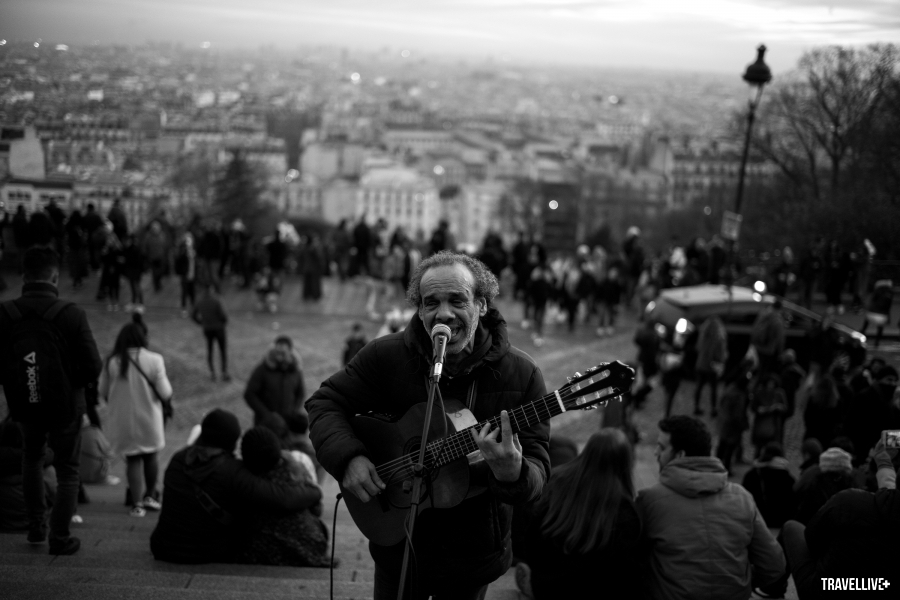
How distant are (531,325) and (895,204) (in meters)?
7.32

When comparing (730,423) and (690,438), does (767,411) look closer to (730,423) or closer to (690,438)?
(730,423)

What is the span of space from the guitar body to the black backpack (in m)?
2.09

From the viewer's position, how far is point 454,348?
342 centimetres

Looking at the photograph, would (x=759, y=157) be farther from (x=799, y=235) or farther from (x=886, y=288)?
(x=886, y=288)

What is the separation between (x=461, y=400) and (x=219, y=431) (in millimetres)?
2444

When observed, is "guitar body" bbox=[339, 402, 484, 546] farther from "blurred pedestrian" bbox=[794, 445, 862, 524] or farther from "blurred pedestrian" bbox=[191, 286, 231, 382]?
"blurred pedestrian" bbox=[191, 286, 231, 382]

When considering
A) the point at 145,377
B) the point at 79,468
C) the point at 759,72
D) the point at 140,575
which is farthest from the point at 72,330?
the point at 759,72

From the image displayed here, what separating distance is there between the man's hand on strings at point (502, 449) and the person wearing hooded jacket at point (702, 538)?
60.9 inches

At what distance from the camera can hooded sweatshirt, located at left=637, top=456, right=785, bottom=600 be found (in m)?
4.33

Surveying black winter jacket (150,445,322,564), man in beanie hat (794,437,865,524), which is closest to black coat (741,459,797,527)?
man in beanie hat (794,437,865,524)

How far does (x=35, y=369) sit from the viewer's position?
4.82m

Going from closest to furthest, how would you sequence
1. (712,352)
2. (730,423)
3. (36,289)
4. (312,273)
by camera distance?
(36,289) < (730,423) < (712,352) < (312,273)

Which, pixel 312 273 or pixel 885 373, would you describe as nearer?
pixel 885 373

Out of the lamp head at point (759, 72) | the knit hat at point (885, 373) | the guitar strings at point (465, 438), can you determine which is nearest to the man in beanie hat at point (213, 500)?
the guitar strings at point (465, 438)
